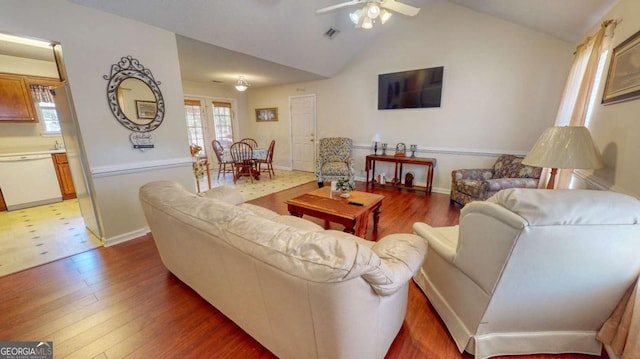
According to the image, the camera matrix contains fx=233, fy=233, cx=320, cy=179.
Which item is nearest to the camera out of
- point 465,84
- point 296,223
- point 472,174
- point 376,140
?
point 296,223

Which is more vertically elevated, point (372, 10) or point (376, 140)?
point (372, 10)

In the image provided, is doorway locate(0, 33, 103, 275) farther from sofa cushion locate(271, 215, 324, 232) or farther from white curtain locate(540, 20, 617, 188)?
white curtain locate(540, 20, 617, 188)

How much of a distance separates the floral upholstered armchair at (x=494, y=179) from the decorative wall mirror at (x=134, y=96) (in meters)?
4.14

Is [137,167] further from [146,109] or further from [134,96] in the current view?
[134,96]

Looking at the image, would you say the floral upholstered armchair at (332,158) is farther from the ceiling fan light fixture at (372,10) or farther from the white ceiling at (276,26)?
the ceiling fan light fixture at (372,10)

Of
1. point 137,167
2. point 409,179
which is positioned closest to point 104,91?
point 137,167

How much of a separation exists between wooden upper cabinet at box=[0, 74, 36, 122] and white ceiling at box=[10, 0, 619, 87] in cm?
242

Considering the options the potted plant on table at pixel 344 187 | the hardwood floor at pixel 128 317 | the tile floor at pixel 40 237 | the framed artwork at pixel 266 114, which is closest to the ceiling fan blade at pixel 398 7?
the potted plant on table at pixel 344 187

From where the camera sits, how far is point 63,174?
4.04 meters

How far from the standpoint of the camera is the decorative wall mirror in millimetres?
2441

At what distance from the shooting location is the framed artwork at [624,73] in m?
1.60

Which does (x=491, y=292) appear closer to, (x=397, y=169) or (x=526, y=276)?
(x=526, y=276)

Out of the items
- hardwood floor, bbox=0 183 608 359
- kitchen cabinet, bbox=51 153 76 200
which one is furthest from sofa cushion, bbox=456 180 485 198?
kitchen cabinet, bbox=51 153 76 200

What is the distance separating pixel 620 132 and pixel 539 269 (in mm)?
1574
